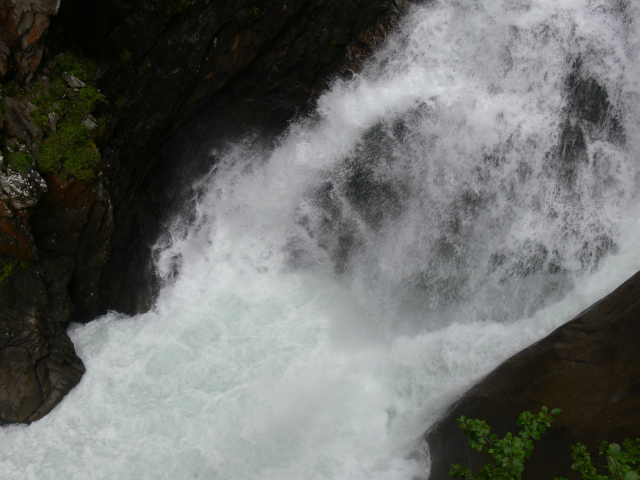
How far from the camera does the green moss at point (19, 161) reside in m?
8.98

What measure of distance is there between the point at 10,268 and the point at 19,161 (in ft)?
6.72

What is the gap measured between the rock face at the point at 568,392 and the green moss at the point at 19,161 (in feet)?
27.3

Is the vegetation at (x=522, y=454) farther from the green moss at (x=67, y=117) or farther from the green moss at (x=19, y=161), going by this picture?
the green moss at (x=67, y=117)

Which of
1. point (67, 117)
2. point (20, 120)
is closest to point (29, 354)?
point (20, 120)

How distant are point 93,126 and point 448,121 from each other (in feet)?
24.2

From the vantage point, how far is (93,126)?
392 inches

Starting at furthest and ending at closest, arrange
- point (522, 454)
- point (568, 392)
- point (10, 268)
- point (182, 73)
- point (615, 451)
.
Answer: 1. point (182, 73)
2. point (10, 268)
3. point (568, 392)
4. point (522, 454)
5. point (615, 451)

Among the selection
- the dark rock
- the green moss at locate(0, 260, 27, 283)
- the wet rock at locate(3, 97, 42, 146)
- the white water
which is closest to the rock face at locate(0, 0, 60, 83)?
the wet rock at locate(3, 97, 42, 146)

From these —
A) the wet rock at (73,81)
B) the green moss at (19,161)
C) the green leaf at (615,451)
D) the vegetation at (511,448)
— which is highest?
the green leaf at (615,451)

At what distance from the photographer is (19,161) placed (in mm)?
9047

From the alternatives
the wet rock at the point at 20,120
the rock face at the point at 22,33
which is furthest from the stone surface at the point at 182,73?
the wet rock at the point at 20,120

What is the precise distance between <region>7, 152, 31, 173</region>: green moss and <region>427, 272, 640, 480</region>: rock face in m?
8.33

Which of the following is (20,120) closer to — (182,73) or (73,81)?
(73,81)

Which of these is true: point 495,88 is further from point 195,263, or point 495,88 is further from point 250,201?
point 195,263
